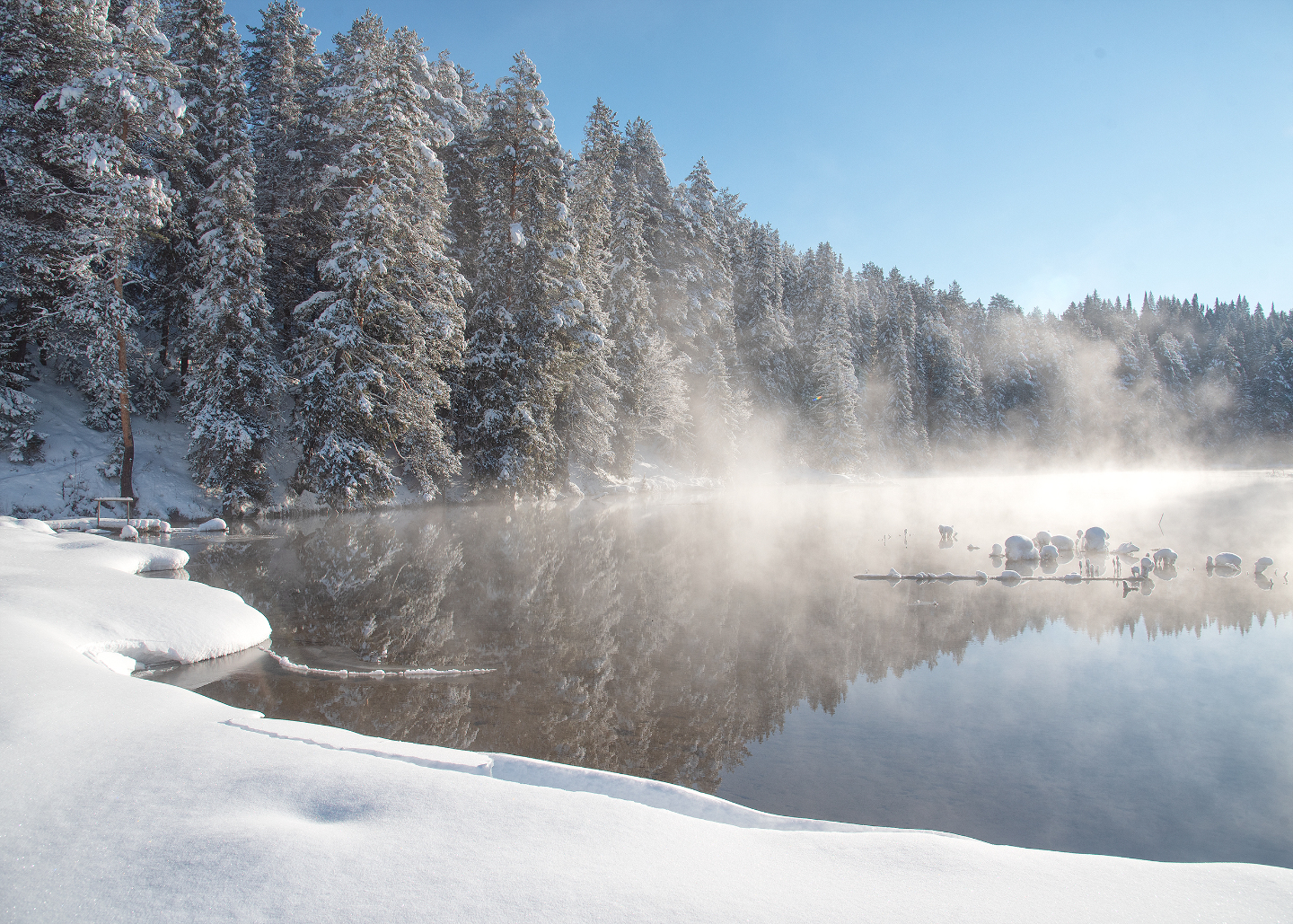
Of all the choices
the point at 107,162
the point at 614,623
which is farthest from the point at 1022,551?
the point at 107,162

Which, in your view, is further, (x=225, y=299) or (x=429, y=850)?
(x=225, y=299)

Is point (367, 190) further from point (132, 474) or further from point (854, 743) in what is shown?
point (854, 743)

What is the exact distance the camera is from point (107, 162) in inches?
730

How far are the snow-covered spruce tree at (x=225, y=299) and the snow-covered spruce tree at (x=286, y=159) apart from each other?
3.43 metres

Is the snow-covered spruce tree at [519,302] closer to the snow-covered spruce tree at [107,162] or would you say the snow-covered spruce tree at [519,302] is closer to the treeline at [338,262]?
the treeline at [338,262]

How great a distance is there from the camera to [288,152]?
28.0 m

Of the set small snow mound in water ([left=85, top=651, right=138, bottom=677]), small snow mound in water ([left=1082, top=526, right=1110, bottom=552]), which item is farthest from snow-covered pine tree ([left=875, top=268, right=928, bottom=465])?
small snow mound in water ([left=85, top=651, right=138, bottom=677])

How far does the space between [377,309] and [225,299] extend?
4725 mm

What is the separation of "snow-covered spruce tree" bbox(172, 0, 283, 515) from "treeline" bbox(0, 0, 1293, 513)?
0.28 ft

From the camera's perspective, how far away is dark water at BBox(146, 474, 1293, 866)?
6.52 metres

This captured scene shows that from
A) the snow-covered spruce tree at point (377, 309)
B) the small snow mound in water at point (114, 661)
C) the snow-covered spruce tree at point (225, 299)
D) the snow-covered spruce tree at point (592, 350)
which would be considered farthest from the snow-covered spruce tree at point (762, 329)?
the small snow mound in water at point (114, 661)

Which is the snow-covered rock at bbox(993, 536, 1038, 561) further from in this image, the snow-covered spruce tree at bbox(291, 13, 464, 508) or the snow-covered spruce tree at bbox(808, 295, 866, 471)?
the snow-covered spruce tree at bbox(808, 295, 866, 471)

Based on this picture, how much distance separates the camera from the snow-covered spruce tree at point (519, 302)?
27.5 meters

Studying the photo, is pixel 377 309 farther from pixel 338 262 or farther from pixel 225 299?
pixel 225 299
